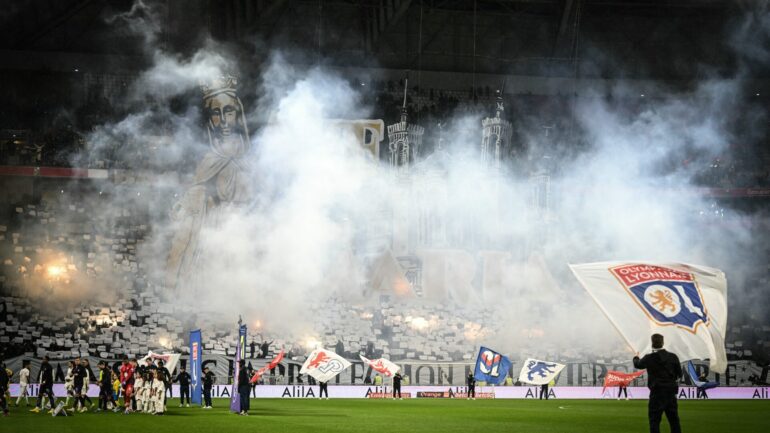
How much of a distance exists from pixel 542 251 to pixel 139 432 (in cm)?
3002

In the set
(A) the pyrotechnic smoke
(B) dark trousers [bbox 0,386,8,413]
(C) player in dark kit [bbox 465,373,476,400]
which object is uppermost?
(A) the pyrotechnic smoke

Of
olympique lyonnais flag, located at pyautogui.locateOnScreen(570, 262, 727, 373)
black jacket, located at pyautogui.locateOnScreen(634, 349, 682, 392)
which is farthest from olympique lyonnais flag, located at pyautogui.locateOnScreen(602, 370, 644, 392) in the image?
black jacket, located at pyautogui.locateOnScreen(634, 349, 682, 392)

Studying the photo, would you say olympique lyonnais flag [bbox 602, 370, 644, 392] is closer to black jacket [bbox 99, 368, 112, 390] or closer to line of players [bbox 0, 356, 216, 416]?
line of players [bbox 0, 356, 216, 416]

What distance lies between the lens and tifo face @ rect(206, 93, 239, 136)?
42.6 m

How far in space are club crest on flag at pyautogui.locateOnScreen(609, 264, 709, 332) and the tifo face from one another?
3146 cm

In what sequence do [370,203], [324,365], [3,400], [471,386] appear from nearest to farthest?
[3,400] → [324,365] → [471,386] → [370,203]

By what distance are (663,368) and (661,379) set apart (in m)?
0.15

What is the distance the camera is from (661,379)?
12.0m

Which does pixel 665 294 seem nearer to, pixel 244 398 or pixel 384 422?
pixel 384 422

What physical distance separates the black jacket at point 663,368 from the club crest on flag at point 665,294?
0.77 metres

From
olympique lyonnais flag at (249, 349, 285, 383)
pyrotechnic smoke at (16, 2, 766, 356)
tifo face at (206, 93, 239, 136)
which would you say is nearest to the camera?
olympique lyonnais flag at (249, 349, 285, 383)


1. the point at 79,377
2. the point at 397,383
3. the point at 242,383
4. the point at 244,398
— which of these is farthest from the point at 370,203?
the point at 244,398

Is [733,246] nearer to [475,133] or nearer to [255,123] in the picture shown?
[475,133]

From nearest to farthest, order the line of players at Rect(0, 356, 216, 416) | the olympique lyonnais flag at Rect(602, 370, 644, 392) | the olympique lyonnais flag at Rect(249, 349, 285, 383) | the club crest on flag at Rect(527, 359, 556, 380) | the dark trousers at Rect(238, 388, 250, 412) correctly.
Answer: the dark trousers at Rect(238, 388, 250, 412) < the line of players at Rect(0, 356, 216, 416) < the olympique lyonnais flag at Rect(249, 349, 285, 383) < the club crest on flag at Rect(527, 359, 556, 380) < the olympique lyonnais flag at Rect(602, 370, 644, 392)
